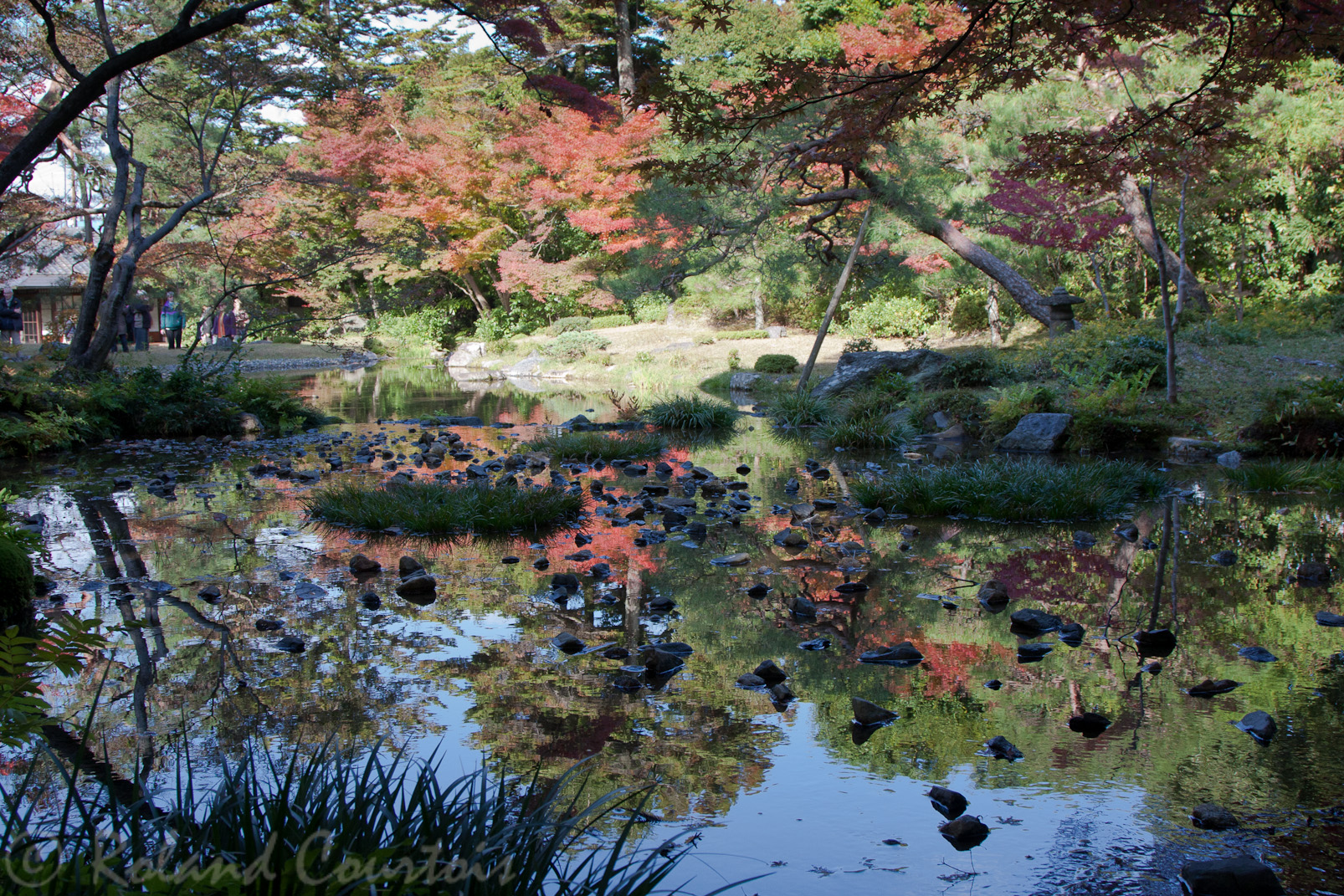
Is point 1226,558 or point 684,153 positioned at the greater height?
point 684,153

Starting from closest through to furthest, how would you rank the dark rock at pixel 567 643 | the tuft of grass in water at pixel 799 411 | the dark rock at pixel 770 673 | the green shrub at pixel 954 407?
1. the dark rock at pixel 770 673
2. the dark rock at pixel 567 643
3. the green shrub at pixel 954 407
4. the tuft of grass in water at pixel 799 411

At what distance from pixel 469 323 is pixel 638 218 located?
14418 mm

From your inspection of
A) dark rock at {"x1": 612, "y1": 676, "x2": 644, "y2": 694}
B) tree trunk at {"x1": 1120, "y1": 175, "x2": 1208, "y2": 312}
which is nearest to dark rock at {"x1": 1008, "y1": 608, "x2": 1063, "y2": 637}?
dark rock at {"x1": 612, "y1": 676, "x2": 644, "y2": 694}

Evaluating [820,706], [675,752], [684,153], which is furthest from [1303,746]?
[684,153]

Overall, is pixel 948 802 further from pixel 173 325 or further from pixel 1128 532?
pixel 173 325

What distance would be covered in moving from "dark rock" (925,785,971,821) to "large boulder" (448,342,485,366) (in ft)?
95.4

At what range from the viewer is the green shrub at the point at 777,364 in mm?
20125

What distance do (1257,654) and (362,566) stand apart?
4.60 meters

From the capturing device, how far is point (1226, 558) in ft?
18.8

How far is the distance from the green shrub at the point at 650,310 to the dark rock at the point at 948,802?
28299 millimetres

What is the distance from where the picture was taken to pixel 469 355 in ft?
103

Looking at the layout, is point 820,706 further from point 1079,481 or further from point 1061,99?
point 1061,99

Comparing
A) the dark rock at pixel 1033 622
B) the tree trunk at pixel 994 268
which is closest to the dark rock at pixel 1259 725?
the dark rock at pixel 1033 622

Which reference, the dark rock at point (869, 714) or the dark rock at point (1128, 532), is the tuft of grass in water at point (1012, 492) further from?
the dark rock at point (869, 714)
